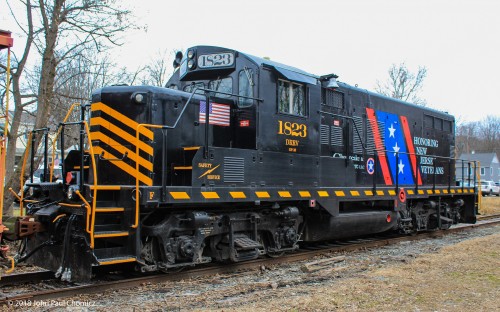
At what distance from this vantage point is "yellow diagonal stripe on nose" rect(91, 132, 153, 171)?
22.9 feet

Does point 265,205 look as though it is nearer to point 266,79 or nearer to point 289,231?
point 289,231

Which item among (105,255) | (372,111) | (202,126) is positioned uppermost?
(372,111)

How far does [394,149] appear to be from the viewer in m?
12.4

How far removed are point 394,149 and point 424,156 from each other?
1262 millimetres

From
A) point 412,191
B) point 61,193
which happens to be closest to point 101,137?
point 61,193

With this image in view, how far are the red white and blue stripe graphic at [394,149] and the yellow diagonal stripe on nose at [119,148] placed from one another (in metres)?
6.73

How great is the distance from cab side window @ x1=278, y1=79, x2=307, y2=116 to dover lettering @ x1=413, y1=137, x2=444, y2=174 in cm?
572

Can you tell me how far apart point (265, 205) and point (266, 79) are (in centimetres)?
238

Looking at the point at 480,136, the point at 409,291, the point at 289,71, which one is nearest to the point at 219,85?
the point at 289,71

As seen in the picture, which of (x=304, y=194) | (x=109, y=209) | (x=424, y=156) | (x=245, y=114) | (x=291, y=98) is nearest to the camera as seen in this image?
(x=109, y=209)

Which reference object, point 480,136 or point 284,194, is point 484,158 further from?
point 284,194

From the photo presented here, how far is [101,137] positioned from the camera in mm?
7242

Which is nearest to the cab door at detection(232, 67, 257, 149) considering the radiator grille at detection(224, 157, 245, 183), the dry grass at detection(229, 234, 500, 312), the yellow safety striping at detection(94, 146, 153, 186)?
the radiator grille at detection(224, 157, 245, 183)

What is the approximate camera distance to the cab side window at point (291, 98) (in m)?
8.49
